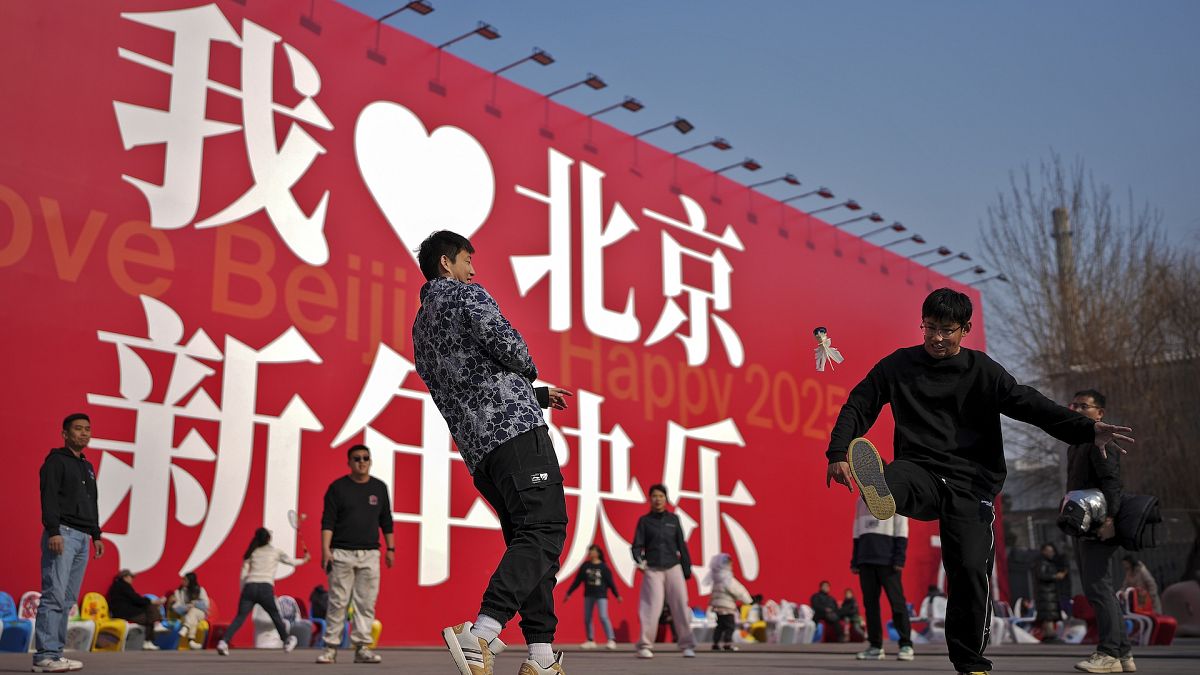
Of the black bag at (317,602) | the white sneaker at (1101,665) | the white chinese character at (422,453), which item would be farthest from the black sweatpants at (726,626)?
the white sneaker at (1101,665)

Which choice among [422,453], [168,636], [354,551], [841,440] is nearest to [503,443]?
[841,440]

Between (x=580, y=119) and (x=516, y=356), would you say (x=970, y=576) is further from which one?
(x=580, y=119)

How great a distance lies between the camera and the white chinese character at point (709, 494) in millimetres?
18453

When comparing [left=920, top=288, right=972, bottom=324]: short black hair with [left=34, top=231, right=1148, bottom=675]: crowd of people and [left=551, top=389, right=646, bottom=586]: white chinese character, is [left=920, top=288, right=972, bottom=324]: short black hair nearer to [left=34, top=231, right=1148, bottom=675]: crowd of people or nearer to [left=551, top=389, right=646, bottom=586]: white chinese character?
[left=34, top=231, right=1148, bottom=675]: crowd of people

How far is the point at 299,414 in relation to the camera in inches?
535

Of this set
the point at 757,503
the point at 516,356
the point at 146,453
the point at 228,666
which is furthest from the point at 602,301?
the point at 516,356

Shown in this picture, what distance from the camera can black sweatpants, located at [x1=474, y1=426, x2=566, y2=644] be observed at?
417 centimetres

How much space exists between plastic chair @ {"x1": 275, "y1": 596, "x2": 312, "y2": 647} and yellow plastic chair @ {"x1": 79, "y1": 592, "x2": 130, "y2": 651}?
6.43ft

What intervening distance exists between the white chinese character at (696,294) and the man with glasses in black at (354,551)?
10162 mm

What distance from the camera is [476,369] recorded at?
442 centimetres

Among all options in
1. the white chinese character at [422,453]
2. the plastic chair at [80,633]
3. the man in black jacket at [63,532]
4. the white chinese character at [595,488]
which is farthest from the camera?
the white chinese character at [595,488]

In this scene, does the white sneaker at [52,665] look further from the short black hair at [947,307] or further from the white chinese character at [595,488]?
the white chinese character at [595,488]

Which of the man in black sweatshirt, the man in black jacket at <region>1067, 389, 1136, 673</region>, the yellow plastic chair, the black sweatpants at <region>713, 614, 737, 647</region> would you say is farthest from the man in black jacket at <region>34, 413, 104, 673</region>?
the black sweatpants at <region>713, 614, 737, 647</region>

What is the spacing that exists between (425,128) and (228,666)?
9.50 metres
